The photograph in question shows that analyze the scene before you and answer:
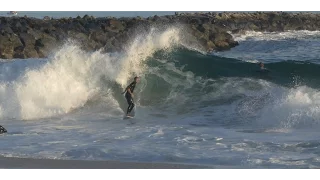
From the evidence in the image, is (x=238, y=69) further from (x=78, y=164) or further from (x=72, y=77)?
(x=78, y=164)

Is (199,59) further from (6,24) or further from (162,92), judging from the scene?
(6,24)

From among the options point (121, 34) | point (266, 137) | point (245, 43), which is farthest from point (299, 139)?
point (245, 43)

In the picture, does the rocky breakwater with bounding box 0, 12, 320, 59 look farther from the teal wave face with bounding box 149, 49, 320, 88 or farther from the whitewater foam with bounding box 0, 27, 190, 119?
the whitewater foam with bounding box 0, 27, 190, 119

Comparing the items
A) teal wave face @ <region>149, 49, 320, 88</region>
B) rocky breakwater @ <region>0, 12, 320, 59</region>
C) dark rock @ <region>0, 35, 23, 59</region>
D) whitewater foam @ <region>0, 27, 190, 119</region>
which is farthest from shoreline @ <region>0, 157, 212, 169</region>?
dark rock @ <region>0, 35, 23, 59</region>

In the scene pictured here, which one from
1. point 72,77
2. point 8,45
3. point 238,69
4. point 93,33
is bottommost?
point 72,77

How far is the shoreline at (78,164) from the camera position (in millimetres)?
7758

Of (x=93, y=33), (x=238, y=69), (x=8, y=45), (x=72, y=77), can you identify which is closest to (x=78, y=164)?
(x=72, y=77)

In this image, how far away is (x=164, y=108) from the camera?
45.6ft

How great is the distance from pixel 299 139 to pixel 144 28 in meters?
23.2

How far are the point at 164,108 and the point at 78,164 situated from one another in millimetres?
6039

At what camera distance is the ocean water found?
8766 mm

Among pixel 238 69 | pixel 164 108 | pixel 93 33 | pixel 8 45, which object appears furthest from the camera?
pixel 93 33

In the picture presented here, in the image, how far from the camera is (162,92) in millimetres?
14906

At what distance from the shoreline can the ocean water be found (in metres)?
0.26
